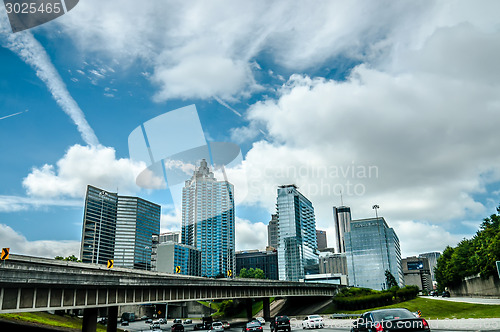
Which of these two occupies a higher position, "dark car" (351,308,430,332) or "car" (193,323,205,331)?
"dark car" (351,308,430,332)

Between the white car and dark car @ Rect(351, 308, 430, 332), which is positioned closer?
dark car @ Rect(351, 308, 430, 332)

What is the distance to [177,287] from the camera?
Result: 5153cm

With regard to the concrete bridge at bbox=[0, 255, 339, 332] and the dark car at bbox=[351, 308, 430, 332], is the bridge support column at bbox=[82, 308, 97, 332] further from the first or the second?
the dark car at bbox=[351, 308, 430, 332]

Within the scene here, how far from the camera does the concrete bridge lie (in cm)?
2658

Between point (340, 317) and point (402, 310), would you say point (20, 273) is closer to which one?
point (402, 310)

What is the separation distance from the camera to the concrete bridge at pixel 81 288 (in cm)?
2658

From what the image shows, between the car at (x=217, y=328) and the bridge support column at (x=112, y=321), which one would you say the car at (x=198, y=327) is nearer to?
the car at (x=217, y=328)

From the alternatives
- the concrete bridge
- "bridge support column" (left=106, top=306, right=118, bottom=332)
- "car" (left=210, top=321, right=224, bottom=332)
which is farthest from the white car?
"bridge support column" (left=106, top=306, right=118, bottom=332)

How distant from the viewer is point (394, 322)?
15.0 metres

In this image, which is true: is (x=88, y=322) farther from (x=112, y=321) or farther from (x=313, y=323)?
(x=313, y=323)

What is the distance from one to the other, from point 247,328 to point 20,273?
23030 mm

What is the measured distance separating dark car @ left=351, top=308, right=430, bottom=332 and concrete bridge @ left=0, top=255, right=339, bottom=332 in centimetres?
2273

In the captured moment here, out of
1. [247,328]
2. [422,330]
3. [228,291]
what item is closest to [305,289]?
[228,291]

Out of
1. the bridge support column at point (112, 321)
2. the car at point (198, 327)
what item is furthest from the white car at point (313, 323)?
the car at point (198, 327)
